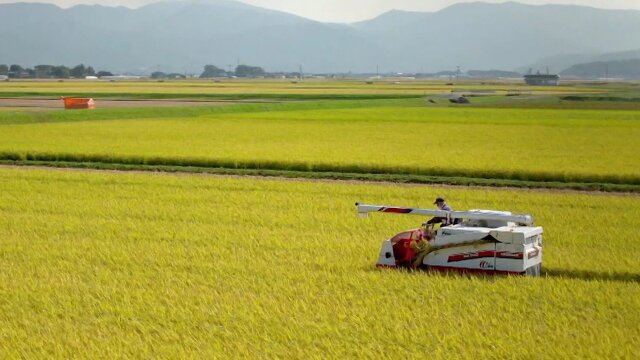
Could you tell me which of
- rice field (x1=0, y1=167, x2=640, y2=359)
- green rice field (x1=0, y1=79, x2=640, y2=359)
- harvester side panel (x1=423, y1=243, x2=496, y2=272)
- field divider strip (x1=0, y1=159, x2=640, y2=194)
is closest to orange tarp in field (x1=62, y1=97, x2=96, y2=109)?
green rice field (x1=0, y1=79, x2=640, y2=359)

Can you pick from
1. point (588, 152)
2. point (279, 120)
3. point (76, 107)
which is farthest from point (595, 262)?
point (76, 107)

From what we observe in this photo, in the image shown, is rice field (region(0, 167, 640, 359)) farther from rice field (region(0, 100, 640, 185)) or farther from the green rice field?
rice field (region(0, 100, 640, 185))

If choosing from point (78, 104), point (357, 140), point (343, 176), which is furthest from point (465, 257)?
point (78, 104)

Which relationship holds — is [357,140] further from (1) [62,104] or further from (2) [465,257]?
(1) [62,104]

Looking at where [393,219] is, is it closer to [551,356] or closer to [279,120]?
[551,356]

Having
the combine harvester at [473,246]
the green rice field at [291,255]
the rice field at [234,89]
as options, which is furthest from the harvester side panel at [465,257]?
the rice field at [234,89]

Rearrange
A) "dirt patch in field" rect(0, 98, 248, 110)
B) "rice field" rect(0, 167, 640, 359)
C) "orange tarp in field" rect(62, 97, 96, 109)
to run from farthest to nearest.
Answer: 1. "dirt patch in field" rect(0, 98, 248, 110)
2. "orange tarp in field" rect(62, 97, 96, 109)
3. "rice field" rect(0, 167, 640, 359)
